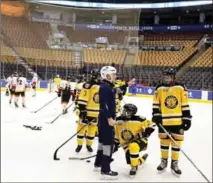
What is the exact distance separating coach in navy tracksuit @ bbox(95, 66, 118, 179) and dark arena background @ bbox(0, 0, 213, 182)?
173 millimetres

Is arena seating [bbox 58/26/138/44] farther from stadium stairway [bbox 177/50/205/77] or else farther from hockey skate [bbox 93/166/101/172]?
hockey skate [bbox 93/166/101/172]

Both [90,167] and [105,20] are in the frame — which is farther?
[105,20]

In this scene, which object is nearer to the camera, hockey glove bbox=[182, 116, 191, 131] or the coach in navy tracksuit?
the coach in navy tracksuit

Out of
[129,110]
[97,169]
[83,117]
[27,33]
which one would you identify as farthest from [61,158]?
[27,33]

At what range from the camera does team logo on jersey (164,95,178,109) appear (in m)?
3.73

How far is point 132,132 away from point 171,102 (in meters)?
0.51

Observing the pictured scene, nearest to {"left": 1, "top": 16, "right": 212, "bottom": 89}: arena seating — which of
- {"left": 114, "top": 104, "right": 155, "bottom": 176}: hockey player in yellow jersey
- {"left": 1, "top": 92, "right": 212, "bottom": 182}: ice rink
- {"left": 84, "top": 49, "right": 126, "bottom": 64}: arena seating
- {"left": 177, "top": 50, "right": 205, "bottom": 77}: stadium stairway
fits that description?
{"left": 84, "top": 49, "right": 126, "bottom": 64}: arena seating

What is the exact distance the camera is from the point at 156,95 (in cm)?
385

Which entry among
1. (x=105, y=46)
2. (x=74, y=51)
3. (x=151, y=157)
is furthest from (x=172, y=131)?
(x=105, y=46)

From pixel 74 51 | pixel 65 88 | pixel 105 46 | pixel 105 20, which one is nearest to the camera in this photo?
pixel 65 88

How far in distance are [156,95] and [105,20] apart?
12.3 metres

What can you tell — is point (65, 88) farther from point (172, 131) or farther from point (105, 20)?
point (105, 20)

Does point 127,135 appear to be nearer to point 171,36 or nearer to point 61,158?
point 61,158

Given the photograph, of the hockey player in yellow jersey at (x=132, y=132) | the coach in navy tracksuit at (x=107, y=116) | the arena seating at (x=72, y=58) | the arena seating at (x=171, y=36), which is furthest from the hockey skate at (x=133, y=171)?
the arena seating at (x=171, y=36)
